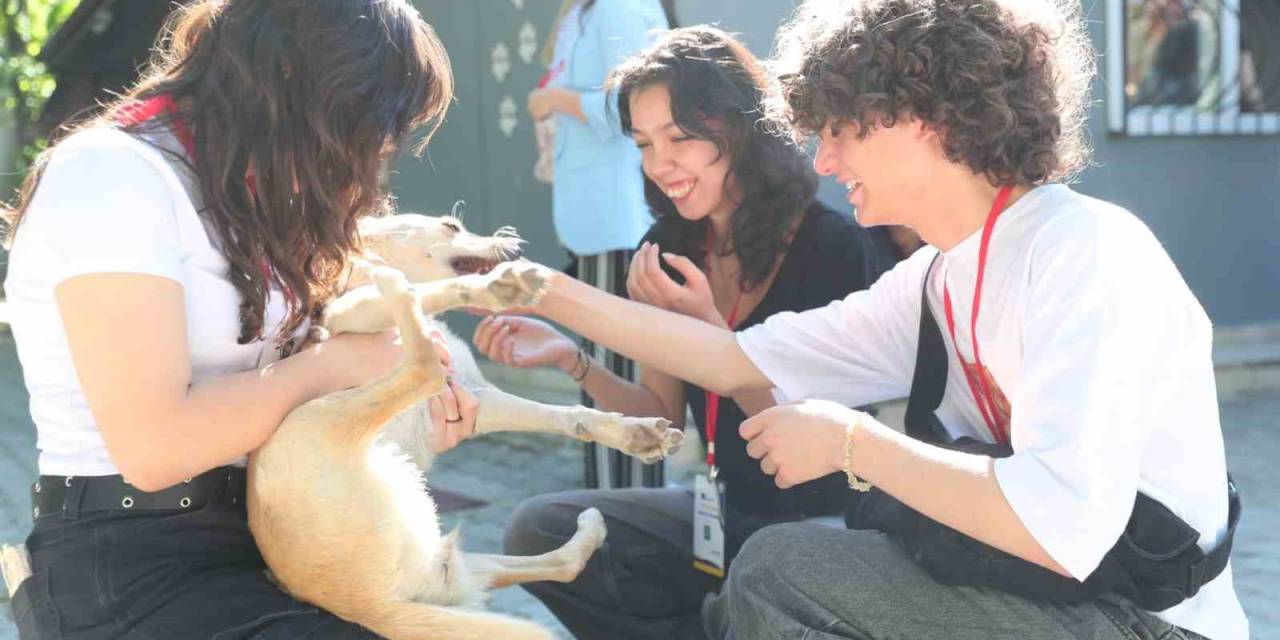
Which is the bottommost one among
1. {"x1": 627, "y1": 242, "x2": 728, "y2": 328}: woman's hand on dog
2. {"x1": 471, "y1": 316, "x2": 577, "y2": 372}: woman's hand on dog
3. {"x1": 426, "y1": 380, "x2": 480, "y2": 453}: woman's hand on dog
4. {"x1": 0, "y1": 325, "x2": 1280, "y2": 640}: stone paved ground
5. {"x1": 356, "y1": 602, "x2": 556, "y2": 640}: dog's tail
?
{"x1": 0, "y1": 325, "x2": 1280, "y2": 640}: stone paved ground

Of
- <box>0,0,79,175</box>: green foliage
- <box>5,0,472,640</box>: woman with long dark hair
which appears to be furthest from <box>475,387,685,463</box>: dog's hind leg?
<box>0,0,79,175</box>: green foliage

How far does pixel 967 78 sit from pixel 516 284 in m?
0.77

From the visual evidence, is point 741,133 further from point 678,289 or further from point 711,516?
point 711,516

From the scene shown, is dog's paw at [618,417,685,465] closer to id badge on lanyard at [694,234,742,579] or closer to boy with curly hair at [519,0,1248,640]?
id badge on lanyard at [694,234,742,579]

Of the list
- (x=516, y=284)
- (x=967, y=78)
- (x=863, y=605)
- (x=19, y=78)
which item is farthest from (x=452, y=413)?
(x=19, y=78)

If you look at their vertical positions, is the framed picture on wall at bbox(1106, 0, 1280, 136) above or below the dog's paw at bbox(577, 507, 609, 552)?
above

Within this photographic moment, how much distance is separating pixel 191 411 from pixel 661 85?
1313 millimetres

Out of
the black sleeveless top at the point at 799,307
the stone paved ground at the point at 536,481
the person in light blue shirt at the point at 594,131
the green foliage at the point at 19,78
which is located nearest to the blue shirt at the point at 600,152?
the person in light blue shirt at the point at 594,131

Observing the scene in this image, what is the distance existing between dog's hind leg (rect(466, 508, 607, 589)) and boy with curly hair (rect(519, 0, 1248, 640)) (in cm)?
41

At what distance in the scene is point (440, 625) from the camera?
6.41ft

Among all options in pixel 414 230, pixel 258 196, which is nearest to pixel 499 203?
pixel 414 230

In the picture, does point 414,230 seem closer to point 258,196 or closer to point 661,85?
point 661,85

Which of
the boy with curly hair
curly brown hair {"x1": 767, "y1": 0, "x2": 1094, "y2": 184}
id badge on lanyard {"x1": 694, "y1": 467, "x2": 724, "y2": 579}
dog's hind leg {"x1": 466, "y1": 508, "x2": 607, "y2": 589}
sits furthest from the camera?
id badge on lanyard {"x1": 694, "y1": 467, "x2": 724, "y2": 579}

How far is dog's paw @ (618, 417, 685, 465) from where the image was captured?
2381 millimetres
